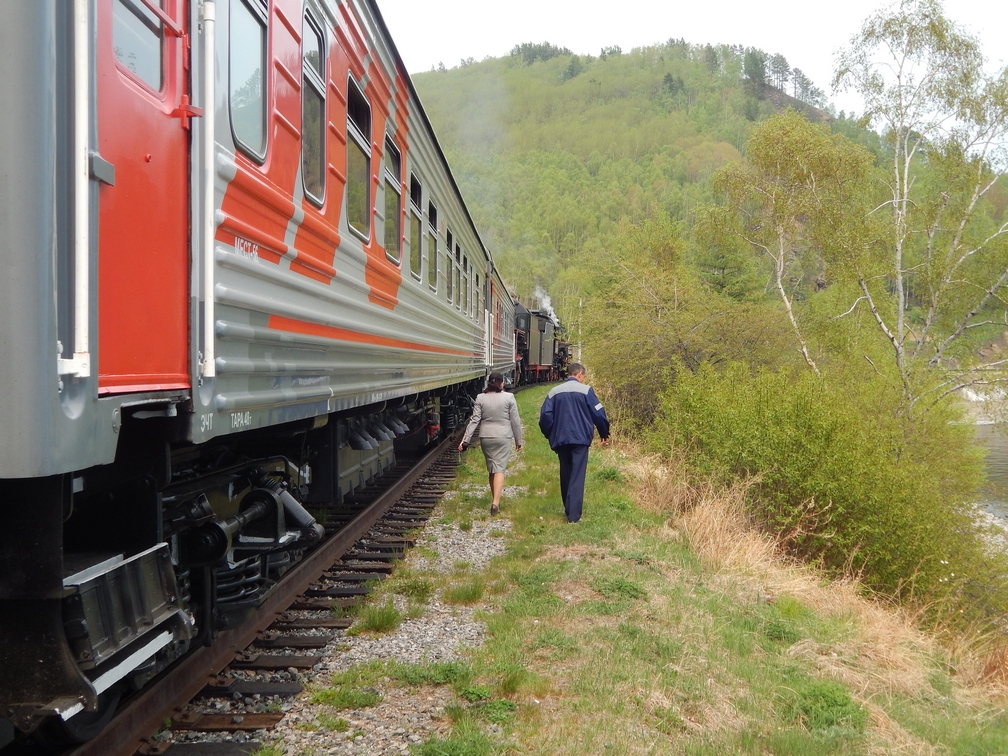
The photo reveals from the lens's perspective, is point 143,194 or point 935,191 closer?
point 143,194

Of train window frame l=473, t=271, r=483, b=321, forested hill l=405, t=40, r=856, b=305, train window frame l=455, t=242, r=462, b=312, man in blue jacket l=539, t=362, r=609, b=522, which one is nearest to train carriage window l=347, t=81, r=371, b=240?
man in blue jacket l=539, t=362, r=609, b=522

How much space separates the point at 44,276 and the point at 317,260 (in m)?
2.18

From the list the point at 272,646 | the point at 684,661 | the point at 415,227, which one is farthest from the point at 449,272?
the point at 684,661

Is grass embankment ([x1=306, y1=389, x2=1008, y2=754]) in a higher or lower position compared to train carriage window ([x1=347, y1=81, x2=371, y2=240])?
lower

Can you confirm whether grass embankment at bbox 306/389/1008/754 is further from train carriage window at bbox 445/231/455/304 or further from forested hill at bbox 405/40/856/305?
forested hill at bbox 405/40/856/305

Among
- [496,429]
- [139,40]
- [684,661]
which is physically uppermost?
[139,40]

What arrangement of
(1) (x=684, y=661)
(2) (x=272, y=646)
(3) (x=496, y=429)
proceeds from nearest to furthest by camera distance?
(2) (x=272, y=646), (1) (x=684, y=661), (3) (x=496, y=429)

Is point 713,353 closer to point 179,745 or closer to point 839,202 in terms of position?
point 839,202

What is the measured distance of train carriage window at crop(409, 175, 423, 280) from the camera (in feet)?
23.1

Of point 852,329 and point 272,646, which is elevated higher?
point 852,329

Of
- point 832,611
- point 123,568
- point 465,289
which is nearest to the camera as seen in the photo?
point 123,568

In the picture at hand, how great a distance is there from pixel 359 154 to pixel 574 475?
4.07 m

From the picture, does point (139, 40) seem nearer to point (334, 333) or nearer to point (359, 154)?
point (334, 333)

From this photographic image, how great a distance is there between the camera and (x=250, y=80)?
11.1 feet
